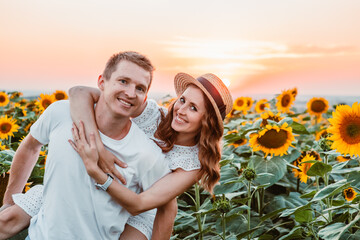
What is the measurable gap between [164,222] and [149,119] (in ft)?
2.20

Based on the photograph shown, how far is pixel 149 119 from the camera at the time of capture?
2.66 m

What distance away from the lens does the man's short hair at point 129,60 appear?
230cm

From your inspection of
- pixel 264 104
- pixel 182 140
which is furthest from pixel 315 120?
pixel 182 140

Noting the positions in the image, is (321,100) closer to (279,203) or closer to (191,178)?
(279,203)

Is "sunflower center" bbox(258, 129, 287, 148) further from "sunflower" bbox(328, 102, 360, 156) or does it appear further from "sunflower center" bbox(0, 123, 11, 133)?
"sunflower center" bbox(0, 123, 11, 133)

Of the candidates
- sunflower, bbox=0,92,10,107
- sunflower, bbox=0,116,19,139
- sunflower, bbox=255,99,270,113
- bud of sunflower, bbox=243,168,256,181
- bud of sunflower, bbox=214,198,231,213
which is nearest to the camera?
bud of sunflower, bbox=214,198,231,213

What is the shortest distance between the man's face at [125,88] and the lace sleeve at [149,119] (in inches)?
13.1

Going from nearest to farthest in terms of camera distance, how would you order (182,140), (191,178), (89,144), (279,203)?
(89,144) < (191,178) < (182,140) < (279,203)

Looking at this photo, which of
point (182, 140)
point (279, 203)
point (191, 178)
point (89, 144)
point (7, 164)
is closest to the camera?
point (89, 144)

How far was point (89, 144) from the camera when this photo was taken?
219 cm

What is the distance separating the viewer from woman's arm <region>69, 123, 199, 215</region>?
216cm

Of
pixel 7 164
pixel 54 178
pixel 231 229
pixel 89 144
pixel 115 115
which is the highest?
pixel 115 115

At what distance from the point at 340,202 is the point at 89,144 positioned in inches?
66.0

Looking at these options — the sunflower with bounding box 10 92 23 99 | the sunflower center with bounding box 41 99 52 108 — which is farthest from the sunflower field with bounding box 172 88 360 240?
the sunflower with bounding box 10 92 23 99
